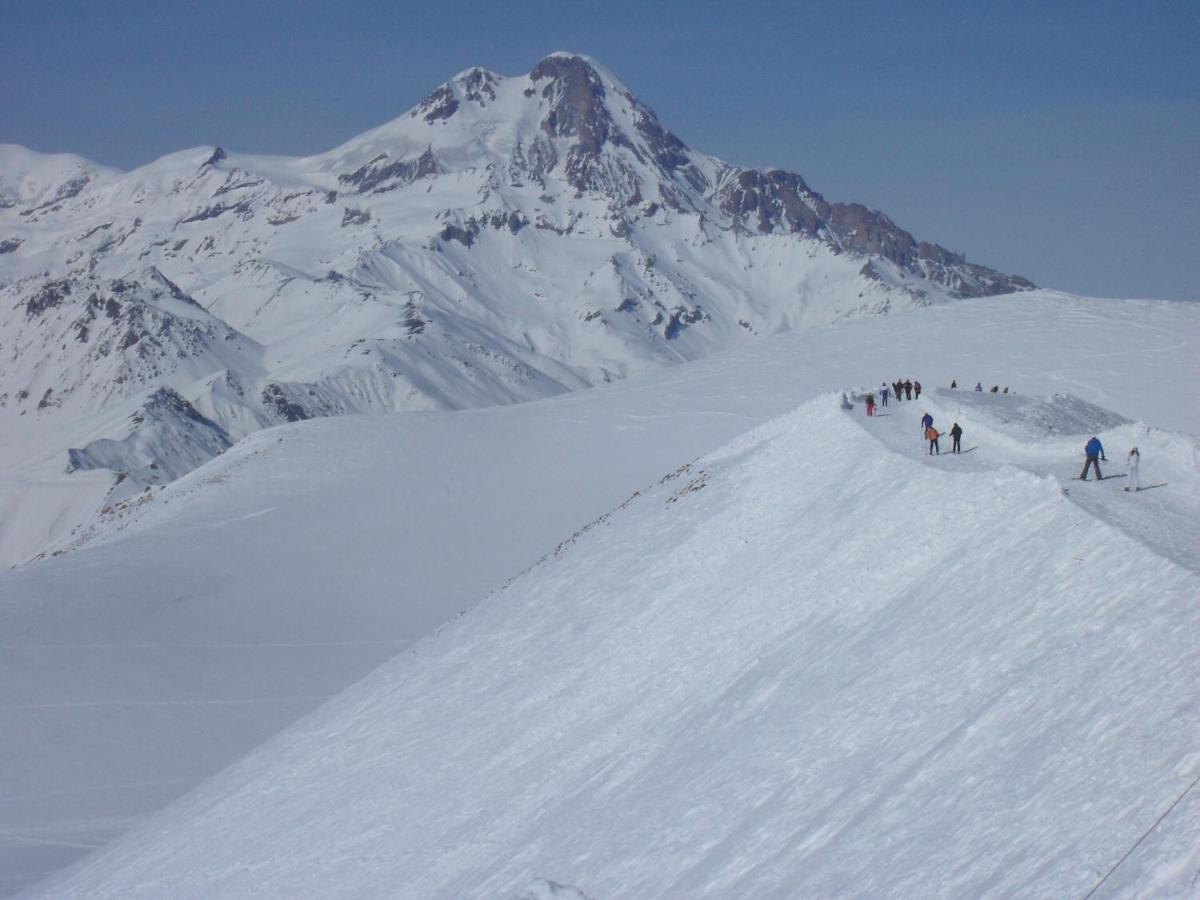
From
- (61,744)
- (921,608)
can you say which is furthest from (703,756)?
(61,744)

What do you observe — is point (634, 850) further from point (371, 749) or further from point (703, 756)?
point (371, 749)

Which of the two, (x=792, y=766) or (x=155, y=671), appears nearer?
(x=792, y=766)

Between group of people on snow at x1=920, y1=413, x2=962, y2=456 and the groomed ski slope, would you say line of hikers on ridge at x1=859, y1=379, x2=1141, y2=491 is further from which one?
the groomed ski slope

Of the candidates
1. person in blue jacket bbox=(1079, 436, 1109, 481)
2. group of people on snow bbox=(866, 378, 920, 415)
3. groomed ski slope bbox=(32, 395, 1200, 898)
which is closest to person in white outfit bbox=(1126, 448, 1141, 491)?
groomed ski slope bbox=(32, 395, 1200, 898)

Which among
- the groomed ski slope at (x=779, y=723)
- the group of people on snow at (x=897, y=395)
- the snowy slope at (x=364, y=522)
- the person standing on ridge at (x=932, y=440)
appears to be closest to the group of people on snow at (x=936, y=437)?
the person standing on ridge at (x=932, y=440)

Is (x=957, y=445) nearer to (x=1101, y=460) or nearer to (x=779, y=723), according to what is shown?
(x=1101, y=460)

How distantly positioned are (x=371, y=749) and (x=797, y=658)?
1024 centimetres

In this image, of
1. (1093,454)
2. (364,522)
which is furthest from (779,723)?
(364,522)

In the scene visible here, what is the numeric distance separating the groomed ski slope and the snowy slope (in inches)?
129

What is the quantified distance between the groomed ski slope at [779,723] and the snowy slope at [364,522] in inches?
129

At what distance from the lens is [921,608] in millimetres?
21125

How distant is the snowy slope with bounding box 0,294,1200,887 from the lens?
117 ft

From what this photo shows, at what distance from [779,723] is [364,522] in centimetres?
3903

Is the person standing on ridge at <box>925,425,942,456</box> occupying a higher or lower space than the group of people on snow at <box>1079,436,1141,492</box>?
higher
